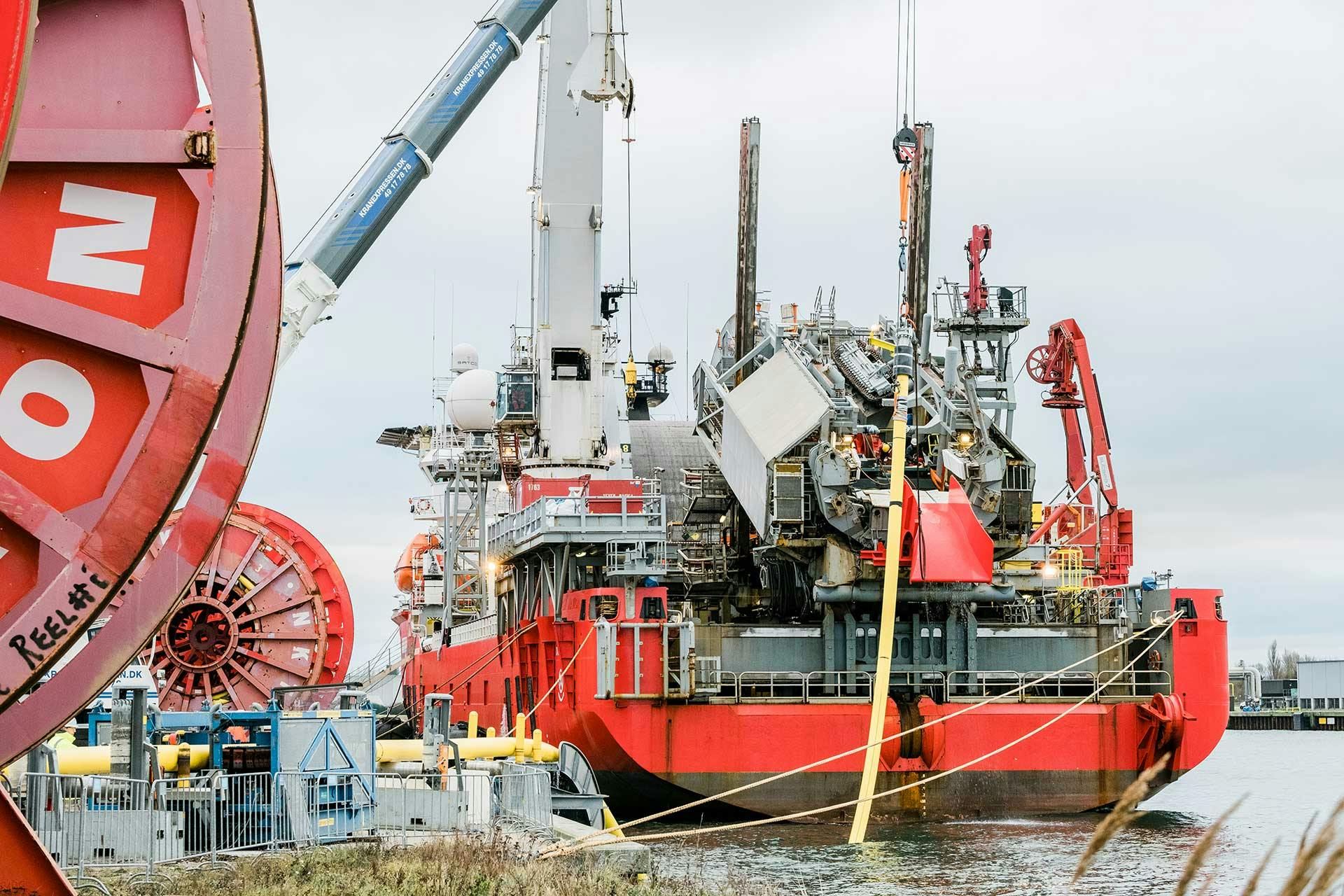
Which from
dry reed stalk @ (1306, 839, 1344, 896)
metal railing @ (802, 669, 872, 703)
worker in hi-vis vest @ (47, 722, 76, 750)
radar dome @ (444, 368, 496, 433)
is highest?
radar dome @ (444, 368, 496, 433)

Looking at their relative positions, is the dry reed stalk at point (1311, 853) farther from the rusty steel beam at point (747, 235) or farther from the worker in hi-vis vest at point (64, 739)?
the rusty steel beam at point (747, 235)

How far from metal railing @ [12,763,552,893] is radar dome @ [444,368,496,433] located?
99.6 ft

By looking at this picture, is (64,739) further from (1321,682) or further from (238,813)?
(1321,682)

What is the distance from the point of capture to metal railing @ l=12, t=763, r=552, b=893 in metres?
16.2

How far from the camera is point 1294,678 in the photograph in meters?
165

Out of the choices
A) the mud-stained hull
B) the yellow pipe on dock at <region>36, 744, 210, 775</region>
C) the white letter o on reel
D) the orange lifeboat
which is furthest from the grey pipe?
the orange lifeboat

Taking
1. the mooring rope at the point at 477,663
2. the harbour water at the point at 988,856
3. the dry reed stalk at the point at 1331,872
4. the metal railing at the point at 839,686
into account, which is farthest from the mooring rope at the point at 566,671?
the dry reed stalk at the point at 1331,872

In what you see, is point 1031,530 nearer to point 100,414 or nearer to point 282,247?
point 282,247

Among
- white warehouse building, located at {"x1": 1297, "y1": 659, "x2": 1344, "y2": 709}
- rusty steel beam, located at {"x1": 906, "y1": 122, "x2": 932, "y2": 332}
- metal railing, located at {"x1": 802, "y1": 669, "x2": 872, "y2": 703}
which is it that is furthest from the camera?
white warehouse building, located at {"x1": 1297, "y1": 659, "x2": 1344, "y2": 709}

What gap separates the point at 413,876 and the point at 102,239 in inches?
331

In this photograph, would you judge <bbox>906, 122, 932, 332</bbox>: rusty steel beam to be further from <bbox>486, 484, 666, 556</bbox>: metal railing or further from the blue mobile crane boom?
the blue mobile crane boom

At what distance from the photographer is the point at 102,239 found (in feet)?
28.8

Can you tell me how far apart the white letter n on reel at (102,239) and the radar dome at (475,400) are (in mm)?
42477

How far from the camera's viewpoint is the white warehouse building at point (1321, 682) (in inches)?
5487
